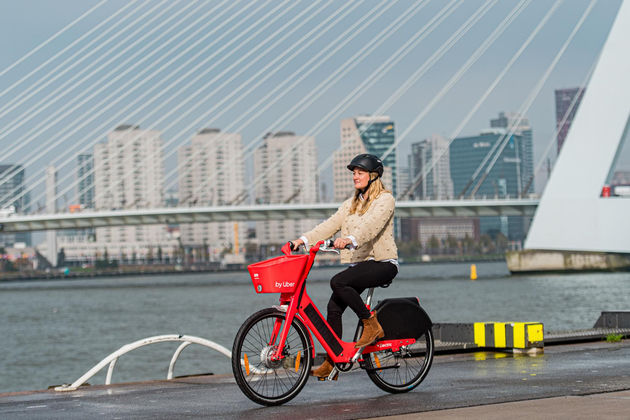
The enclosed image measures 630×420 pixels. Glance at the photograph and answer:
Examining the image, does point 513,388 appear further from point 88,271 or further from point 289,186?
point 289,186

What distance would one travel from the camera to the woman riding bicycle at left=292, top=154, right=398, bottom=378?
6090 mm

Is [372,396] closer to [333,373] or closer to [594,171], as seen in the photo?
[333,373]

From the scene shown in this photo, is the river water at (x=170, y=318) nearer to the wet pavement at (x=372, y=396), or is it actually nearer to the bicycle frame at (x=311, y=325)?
the wet pavement at (x=372, y=396)

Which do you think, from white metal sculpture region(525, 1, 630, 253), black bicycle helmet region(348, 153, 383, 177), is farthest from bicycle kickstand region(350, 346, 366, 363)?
white metal sculpture region(525, 1, 630, 253)

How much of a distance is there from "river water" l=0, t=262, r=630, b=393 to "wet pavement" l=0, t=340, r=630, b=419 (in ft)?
39.3

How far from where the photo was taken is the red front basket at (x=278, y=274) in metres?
5.82

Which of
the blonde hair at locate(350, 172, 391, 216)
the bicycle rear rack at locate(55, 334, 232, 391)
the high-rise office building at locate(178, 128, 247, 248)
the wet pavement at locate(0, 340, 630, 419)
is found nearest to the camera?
the wet pavement at locate(0, 340, 630, 419)

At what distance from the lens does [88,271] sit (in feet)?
473

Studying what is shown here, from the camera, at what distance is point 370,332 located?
621cm

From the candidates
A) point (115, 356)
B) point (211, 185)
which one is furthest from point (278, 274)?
point (211, 185)

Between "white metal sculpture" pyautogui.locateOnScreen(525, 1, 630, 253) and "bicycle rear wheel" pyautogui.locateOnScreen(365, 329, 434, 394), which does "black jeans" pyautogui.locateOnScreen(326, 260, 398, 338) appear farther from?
"white metal sculpture" pyautogui.locateOnScreen(525, 1, 630, 253)

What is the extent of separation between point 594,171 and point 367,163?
4180cm

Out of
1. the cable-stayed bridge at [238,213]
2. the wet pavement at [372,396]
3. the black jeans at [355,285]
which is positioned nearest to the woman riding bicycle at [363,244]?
the black jeans at [355,285]

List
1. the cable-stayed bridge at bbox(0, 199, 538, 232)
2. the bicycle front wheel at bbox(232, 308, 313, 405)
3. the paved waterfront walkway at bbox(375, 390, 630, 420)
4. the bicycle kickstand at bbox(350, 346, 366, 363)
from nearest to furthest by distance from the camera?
the paved waterfront walkway at bbox(375, 390, 630, 420), the bicycle front wheel at bbox(232, 308, 313, 405), the bicycle kickstand at bbox(350, 346, 366, 363), the cable-stayed bridge at bbox(0, 199, 538, 232)
